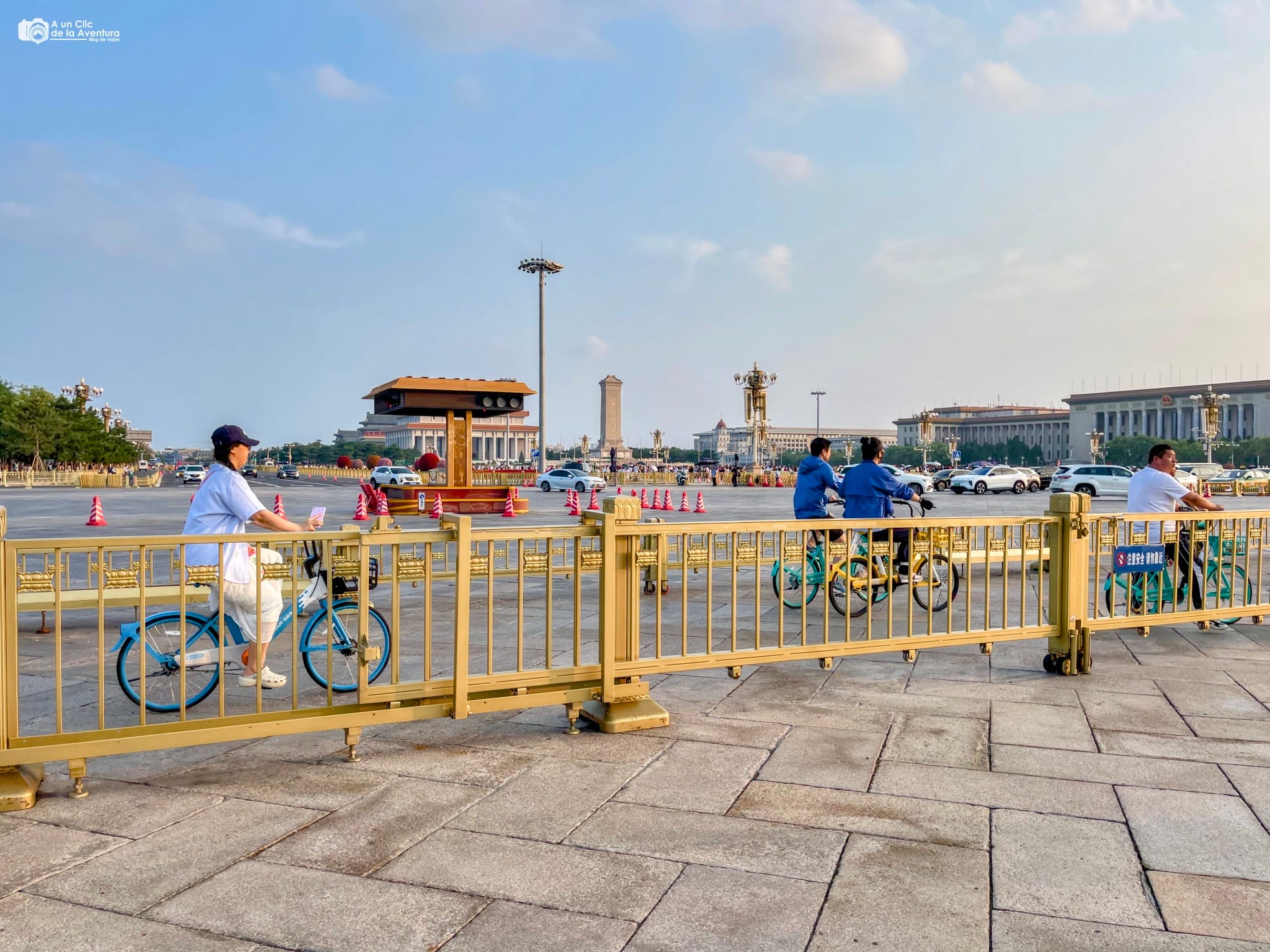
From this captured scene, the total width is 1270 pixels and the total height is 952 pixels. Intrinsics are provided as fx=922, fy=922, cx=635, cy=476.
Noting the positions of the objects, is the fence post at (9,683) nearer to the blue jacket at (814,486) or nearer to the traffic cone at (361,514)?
the blue jacket at (814,486)

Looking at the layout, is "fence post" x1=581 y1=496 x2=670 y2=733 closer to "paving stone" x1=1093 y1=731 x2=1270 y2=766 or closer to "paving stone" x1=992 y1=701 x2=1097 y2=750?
"paving stone" x1=992 y1=701 x2=1097 y2=750

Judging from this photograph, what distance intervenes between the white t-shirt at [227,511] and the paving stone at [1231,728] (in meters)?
5.37

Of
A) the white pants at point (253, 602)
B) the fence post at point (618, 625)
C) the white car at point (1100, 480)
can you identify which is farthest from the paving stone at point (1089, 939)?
the white car at point (1100, 480)

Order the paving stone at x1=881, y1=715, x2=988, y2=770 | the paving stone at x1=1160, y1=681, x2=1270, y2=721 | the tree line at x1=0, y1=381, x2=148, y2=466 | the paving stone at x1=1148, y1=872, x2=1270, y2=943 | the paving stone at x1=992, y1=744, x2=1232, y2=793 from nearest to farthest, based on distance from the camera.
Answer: the paving stone at x1=1148, y1=872, x2=1270, y2=943, the paving stone at x1=992, y1=744, x2=1232, y2=793, the paving stone at x1=881, y1=715, x2=988, y2=770, the paving stone at x1=1160, y1=681, x2=1270, y2=721, the tree line at x1=0, y1=381, x2=148, y2=466

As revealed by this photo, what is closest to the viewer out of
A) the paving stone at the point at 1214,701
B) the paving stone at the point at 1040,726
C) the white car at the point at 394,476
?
the paving stone at the point at 1040,726

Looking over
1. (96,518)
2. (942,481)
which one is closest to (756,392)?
(942,481)

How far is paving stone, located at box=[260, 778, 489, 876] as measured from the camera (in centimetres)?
342

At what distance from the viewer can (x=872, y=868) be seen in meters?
3.37

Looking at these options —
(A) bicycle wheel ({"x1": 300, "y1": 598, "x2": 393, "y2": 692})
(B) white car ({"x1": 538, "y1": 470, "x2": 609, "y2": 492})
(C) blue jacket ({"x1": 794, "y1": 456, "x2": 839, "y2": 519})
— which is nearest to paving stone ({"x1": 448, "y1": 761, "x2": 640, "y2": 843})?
(A) bicycle wheel ({"x1": 300, "y1": 598, "x2": 393, "y2": 692})

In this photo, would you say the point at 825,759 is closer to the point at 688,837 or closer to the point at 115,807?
the point at 688,837

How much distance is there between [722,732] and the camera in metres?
5.10

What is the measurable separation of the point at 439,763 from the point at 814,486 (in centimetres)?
515

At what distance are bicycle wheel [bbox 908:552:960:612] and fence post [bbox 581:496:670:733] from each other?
8.70ft

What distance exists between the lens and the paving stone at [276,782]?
405 cm
